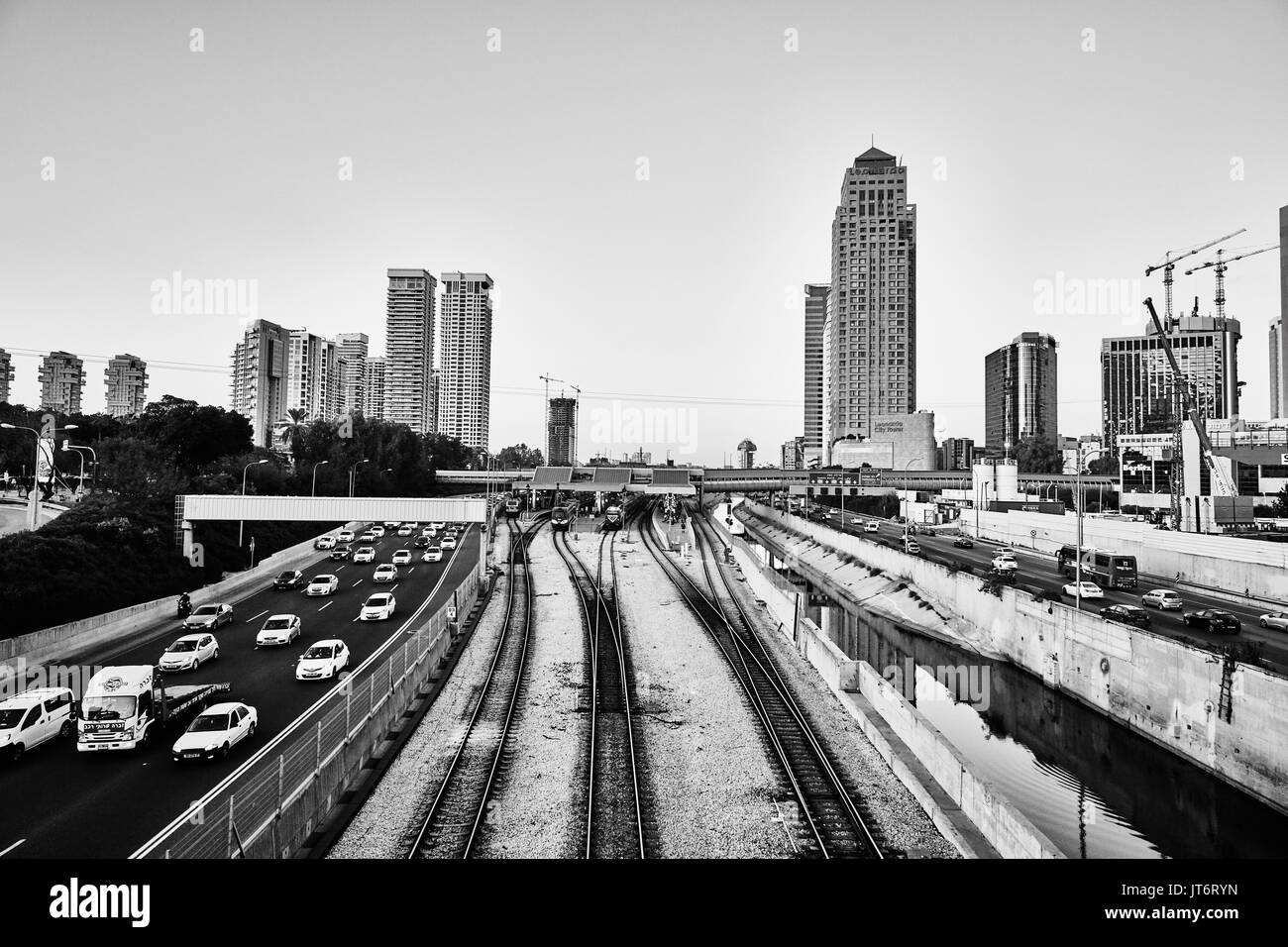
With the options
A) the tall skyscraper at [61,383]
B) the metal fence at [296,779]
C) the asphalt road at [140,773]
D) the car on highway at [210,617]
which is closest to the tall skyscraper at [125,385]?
the tall skyscraper at [61,383]

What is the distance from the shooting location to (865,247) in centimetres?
16088

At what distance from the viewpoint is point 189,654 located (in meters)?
21.3

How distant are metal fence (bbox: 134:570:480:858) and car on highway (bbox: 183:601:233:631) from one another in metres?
9.13

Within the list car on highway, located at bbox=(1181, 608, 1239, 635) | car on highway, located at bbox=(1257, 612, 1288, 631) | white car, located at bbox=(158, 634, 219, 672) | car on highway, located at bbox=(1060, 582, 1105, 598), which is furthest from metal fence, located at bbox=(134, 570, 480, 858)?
car on highway, located at bbox=(1257, 612, 1288, 631)

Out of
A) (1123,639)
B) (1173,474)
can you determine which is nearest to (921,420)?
(1173,474)

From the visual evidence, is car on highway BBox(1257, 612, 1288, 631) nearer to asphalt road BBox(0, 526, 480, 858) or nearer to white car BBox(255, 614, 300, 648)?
asphalt road BBox(0, 526, 480, 858)

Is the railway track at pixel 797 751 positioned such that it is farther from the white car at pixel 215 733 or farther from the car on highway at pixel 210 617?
the car on highway at pixel 210 617

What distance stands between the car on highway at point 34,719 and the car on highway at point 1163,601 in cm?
3598

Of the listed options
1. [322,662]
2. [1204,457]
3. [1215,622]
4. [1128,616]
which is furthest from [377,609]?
[1204,457]

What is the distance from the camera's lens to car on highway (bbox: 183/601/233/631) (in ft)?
85.2

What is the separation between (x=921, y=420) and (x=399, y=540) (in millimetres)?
103901
